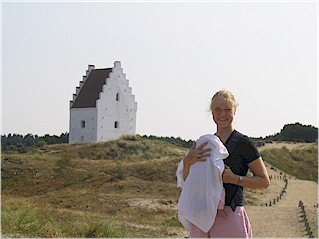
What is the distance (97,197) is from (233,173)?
15045mm

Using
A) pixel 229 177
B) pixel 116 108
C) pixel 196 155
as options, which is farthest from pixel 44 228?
pixel 116 108

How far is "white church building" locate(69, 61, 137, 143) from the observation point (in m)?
41.0

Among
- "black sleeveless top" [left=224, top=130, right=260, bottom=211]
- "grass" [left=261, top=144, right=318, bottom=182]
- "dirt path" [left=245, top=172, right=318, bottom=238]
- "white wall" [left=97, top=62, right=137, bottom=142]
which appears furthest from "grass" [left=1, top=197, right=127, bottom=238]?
"white wall" [left=97, top=62, right=137, bottom=142]

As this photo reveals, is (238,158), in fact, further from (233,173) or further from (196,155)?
(196,155)

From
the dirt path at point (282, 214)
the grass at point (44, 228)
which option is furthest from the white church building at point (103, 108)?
the grass at point (44, 228)

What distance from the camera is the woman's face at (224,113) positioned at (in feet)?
11.8

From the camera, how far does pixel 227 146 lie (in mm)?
3514

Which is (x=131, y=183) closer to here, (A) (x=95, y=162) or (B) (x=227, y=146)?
(A) (x=95, y=162)

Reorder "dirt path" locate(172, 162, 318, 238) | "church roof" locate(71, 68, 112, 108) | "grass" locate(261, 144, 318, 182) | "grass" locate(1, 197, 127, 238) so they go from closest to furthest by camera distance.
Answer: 1. "grass" locate(1, 197, 127, 238)
2. "dirt path" locate(172, 162, 318, 238)
3. "grass" locate(261, 144, 318, 182)
4. "church roof" locate(71, 68, 112, 108)

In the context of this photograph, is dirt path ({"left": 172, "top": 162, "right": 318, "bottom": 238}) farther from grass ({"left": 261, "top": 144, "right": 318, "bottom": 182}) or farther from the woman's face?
grass ({"left": 261, "top": 144, "right": 318, "bottom": 182})

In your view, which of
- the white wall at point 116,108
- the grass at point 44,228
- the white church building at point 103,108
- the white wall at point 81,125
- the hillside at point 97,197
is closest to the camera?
the grass at point 44,228

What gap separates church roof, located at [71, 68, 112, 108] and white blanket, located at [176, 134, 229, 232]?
3811 centimetres

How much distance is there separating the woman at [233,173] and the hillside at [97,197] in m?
6.63

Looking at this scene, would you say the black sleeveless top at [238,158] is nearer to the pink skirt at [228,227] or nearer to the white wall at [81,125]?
the pink skirt at [228,227]
